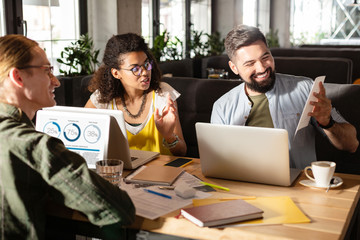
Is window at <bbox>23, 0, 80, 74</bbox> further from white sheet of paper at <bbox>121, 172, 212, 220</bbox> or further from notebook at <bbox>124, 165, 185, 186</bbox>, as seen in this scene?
white sheet of paper at <bbox>121, 172, 212, 220</bbox>

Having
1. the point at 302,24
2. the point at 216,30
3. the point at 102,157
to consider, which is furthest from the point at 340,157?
the point at 302,24

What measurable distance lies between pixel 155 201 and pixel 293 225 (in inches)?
18.0

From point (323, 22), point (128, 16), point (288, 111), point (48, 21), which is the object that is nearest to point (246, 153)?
point (288, 111)

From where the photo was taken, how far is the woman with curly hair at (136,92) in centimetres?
251

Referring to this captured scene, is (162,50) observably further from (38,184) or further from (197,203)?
(38,184)

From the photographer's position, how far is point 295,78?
2387 millimetres

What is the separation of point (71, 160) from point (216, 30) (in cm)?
702

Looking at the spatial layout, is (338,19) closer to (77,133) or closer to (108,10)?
(108,10)

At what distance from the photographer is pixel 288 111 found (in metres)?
2.33

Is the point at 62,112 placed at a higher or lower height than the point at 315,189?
higher

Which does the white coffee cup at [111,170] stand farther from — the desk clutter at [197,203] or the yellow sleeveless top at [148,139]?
the yellow sleeveless top at [148,139]

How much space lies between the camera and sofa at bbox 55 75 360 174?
2.72 meters

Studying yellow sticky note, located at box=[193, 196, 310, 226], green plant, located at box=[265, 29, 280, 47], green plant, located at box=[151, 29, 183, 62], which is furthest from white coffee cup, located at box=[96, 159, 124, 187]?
green plant, located at box=[265, 29, 280, 47]

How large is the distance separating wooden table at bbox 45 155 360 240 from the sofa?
3.29 ft
